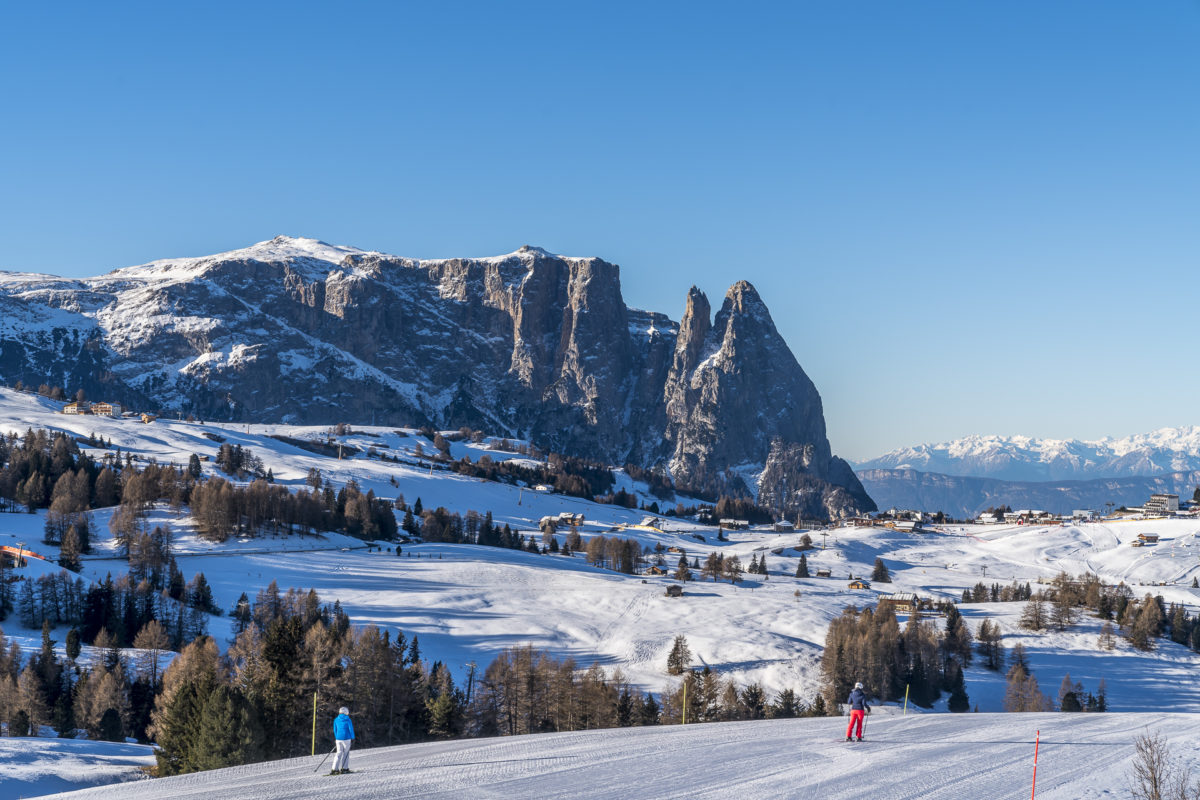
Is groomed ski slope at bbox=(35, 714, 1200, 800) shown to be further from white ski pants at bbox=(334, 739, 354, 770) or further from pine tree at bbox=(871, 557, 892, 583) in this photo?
pine tree at bbox=(871, 557, 892, 583)

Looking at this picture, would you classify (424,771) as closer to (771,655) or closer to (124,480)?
(771,655)

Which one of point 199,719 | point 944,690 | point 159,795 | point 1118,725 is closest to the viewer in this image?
point 159,795

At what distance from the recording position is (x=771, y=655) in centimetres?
10256

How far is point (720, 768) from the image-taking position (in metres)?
30.8

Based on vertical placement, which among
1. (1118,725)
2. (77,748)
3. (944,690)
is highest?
(1118,725)

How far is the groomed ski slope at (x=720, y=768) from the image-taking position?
28.0 m

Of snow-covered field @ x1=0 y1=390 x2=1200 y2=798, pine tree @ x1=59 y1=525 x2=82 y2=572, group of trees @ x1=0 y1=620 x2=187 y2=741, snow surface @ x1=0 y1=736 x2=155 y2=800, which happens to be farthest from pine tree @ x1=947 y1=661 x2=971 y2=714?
pine tree @ x1=59 y1=525 x2=82 y2=572

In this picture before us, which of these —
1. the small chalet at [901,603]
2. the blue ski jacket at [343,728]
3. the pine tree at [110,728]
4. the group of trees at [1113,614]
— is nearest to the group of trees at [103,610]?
the pine tree at [110,728]

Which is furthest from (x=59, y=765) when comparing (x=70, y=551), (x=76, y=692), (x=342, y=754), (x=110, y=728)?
(x=70, y=551)

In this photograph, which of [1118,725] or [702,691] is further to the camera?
[702,691]

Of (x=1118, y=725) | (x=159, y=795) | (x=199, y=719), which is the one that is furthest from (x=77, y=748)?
(x=1118, y=725)

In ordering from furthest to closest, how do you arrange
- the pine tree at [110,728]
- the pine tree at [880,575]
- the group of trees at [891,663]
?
1. the pine tree at [880,575]
2. the group of trees at [891,663]
3. the pine tree at [110,728]

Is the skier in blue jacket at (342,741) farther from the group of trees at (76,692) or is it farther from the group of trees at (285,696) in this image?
the group of trees at (76,692)

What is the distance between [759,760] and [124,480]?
Answer: 167 meters
